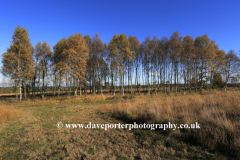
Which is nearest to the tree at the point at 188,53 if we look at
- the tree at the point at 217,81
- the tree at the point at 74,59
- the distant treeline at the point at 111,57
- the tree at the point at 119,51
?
the distant treeline at the point at 111,57

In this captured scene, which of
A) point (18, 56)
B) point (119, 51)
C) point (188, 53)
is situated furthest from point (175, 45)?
point (18, 56)

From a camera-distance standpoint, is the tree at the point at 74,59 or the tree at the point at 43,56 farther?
the tree at the point at 43,56

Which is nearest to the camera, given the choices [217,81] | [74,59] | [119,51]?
[74,59]

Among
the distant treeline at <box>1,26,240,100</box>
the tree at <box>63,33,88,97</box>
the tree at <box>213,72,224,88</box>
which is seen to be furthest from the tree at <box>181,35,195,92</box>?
the tree at <box>63,33,88,97</box>

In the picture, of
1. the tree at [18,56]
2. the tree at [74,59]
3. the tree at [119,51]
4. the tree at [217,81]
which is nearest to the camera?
the tree at [18,56]

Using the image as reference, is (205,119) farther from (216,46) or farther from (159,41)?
(216,46)

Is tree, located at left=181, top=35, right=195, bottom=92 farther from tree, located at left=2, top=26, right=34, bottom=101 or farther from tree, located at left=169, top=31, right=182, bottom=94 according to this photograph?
tree, located at left=2, top=26, right=34, bottom=101

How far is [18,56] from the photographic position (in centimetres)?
1847

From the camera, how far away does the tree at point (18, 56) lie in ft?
59.5

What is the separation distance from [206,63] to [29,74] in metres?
38.9

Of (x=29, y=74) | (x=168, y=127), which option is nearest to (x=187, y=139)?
(x=168, y=127)

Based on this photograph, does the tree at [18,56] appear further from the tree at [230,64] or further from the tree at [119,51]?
the tree at [230,64]

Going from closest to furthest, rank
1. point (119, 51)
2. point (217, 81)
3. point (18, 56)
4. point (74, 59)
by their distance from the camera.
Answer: point (18, 56), point (74, 59), point (119, 51), point (217, 81)

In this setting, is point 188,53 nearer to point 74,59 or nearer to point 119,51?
point 119,51
